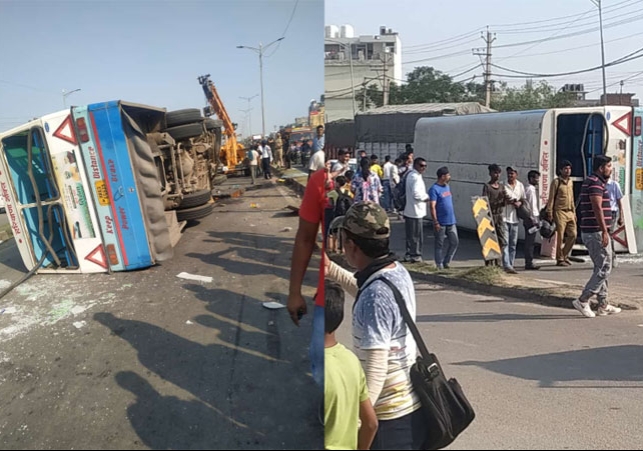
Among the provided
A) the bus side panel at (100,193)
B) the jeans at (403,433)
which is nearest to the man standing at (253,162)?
the bus side panel at (100,193)

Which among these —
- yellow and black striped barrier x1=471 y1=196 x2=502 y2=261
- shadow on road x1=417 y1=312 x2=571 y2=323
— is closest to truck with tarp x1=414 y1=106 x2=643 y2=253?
yellow and black striped barrier x1=471 y1=196 x2=502 y2=261

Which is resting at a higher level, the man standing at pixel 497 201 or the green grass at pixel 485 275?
the man standing at pixel 497 201

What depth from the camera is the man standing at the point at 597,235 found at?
16.4ft

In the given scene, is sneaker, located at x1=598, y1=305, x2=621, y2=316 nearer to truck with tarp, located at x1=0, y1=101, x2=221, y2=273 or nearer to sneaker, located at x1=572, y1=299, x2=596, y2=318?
sneaker, located at x1=572, y1=299, x2=596, y2=318

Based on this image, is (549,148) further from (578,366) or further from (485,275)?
(578,366)

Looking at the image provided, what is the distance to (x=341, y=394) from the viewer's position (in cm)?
96

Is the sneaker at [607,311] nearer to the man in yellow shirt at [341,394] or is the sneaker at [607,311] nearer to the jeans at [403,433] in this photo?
the jeans at [403,433]

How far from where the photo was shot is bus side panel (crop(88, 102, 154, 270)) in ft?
3.84

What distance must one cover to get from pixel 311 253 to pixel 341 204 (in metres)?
0.21

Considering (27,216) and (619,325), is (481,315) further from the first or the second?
(27,216)

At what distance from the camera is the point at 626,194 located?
7.39 m

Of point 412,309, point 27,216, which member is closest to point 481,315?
point 412,309

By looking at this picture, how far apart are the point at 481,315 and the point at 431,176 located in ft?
16.8

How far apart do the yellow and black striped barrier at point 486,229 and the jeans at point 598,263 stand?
1784 millimetres
